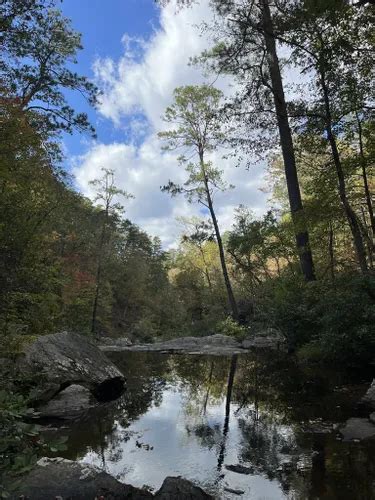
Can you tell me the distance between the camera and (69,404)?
820 cm

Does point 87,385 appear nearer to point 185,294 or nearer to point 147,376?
point 147,376

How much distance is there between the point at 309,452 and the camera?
515cm

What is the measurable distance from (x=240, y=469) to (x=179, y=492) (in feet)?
4.12

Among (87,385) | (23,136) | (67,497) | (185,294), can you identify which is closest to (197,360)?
(87,385)

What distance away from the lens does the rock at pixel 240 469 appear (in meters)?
4.76

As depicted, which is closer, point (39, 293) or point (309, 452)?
point (309, 452)

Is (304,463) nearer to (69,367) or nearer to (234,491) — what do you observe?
(234,491)

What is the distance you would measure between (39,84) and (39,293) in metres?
7.06

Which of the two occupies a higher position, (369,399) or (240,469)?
(369,399)

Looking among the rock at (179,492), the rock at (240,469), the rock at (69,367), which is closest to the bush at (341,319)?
the rock at (240,469)

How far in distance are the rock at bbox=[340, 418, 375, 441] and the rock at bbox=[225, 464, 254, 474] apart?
1.47m

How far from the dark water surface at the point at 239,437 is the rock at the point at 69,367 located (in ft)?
2.09

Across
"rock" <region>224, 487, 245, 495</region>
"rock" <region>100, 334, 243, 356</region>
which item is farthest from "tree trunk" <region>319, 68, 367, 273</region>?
"rock" <region>100, 334, 243, 356</region>

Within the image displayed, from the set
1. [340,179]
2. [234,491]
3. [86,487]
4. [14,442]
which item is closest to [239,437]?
[234,491]
